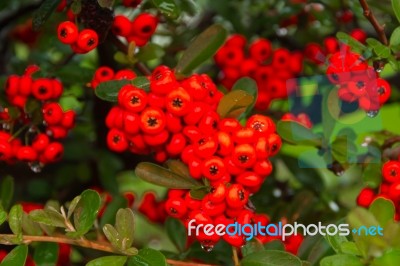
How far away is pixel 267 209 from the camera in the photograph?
1.99 m

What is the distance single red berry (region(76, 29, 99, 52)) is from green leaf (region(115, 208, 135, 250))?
1.30 feet

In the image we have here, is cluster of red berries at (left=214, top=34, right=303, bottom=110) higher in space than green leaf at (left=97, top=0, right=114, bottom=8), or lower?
lower

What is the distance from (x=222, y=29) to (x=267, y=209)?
0.56 m

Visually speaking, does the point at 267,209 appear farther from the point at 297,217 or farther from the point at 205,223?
the point at 205,223

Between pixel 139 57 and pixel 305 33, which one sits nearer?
pixel 139 57

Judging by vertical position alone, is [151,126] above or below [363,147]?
above

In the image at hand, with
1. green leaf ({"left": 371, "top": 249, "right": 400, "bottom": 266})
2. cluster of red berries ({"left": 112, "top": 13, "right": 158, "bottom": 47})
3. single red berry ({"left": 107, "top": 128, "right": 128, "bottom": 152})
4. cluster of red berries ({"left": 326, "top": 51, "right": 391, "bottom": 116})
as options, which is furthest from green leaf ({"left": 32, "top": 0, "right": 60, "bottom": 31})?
green leaf ({"left": 371, "top": 249, "right": 400, "bottom": 266})

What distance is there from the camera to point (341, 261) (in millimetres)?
1234

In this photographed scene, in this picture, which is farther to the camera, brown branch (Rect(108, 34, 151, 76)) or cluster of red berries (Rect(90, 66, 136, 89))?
brown branch (Rect(108, 34, 151, 76))

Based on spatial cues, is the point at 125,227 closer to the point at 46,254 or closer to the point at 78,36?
the point at 46,254

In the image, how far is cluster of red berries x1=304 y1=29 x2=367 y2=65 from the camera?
1961 millimetres

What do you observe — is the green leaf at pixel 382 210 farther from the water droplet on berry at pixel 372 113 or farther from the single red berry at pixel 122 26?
the single red berry at pixel 122 26

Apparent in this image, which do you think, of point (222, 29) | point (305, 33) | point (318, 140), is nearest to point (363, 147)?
point (318, 140)

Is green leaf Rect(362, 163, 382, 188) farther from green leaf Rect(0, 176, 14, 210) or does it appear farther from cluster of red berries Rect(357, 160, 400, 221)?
green leaf Rect(0, 176, 14, 210)
